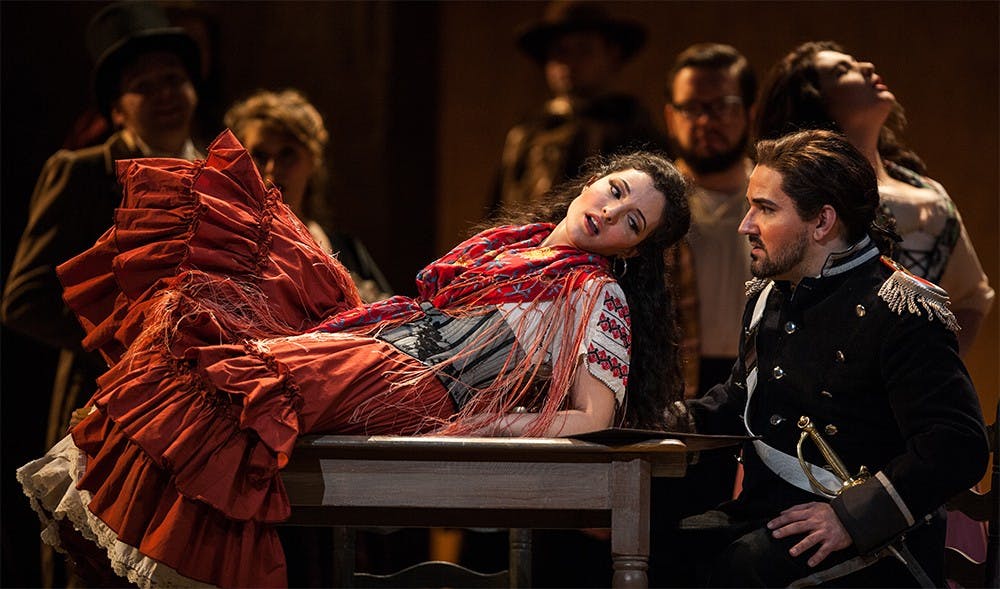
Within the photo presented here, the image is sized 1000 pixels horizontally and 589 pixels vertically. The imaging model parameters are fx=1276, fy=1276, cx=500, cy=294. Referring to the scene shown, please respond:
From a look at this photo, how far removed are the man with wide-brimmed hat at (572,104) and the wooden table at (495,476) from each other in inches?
102

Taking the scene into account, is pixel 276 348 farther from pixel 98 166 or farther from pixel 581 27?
pixel 581 27

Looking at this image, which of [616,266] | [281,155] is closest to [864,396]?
[616,266]

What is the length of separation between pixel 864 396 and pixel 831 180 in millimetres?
512

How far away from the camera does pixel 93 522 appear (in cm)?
284

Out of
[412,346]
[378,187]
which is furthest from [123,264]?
[378,187]

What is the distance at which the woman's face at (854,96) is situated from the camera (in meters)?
3.66

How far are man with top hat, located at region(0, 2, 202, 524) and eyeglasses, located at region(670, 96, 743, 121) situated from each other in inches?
69.0

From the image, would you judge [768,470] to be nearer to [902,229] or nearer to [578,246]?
[578,246]

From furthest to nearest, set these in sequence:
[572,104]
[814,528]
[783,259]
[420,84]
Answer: [420,84], [572,104], [783,259], [814,528]

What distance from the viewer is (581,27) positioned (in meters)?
5.52

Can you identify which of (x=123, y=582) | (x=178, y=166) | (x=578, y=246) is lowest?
(x=123, y=582)

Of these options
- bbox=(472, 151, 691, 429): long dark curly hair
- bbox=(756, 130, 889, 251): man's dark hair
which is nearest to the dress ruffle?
bbox=(472, 151, 691, 429): long dark curly hair

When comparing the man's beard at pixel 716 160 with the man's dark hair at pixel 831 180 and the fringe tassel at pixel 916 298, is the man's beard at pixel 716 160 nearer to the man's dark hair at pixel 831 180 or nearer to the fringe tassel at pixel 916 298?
the man's dark hair at pixel 831 180

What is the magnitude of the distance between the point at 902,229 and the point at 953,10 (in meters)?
2.61
